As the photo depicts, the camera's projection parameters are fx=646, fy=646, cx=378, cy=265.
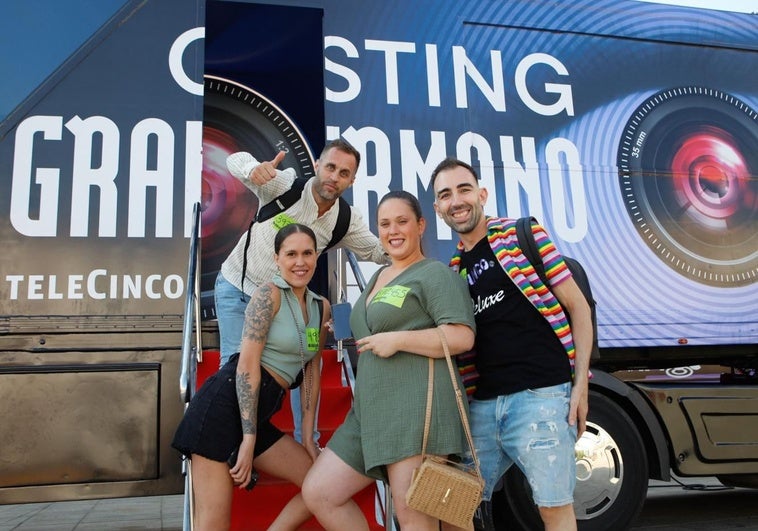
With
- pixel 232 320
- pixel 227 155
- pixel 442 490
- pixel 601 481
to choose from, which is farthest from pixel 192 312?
pixel 601 481

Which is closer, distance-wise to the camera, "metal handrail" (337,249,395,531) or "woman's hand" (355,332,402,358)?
"woman's hand" (355,332,402,358)

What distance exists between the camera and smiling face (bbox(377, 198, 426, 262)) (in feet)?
7.84

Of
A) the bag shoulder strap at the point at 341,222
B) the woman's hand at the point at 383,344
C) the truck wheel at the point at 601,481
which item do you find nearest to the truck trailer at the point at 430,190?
the truck wheel at the point at 601,481

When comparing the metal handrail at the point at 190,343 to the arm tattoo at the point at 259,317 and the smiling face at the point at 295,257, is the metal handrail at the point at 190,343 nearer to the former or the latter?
the arm tattoo at the point at 259,317

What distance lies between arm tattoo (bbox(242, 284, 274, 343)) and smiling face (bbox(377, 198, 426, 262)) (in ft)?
1.79

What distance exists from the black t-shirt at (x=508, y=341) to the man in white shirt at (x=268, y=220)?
0.95m

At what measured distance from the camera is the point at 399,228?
2389mm

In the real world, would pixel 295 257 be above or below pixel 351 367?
above

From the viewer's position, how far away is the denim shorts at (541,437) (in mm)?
2229

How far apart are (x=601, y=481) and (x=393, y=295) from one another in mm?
2376

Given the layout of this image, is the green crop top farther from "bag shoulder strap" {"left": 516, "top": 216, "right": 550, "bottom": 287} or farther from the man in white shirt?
"bag shoulder strap" {"left": 516, "top": 216, "right": 550, "bottom": 287}

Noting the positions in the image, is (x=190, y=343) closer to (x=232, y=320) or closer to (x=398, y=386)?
(x=232, y=320)

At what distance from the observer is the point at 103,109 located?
3.65 meters

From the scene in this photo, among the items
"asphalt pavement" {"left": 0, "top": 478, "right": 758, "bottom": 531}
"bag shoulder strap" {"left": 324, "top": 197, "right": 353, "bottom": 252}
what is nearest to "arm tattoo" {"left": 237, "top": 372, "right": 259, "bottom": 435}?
"bag shoulder strap" {"left": 324, "top": 197, "right": 353, "bottom": 252}
